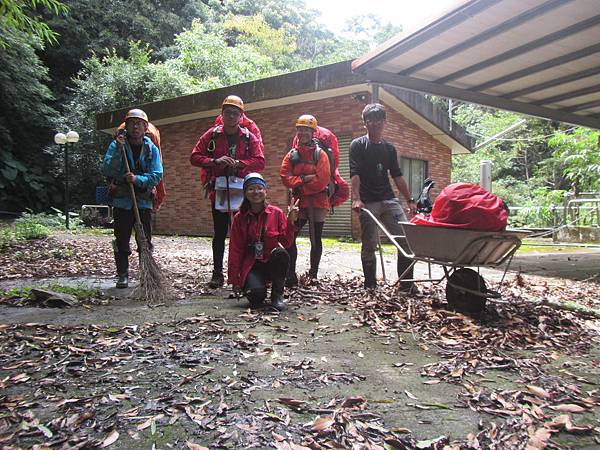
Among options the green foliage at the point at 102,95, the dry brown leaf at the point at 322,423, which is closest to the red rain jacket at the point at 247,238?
the dry brown leaf at the point at 322,423

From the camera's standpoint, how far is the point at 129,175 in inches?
182

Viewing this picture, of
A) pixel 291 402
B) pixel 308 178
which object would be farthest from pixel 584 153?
pixel 291 402

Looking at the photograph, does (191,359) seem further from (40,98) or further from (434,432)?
(40,98)

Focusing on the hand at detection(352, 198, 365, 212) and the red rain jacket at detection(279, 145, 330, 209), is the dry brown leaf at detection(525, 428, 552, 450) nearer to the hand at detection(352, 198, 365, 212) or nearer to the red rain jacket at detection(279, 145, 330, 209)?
the hand at detection(352, 198, 365, 212)

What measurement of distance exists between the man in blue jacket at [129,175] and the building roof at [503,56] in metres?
3.46

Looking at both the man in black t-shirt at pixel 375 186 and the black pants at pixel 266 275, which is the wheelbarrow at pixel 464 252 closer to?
the man in black t-shirt at pixel 375 186

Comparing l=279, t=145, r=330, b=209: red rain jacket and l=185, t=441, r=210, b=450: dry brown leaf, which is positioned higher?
l=279, t=145, r=330, b=209: red rain jacket

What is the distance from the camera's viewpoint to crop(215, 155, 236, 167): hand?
4730 millimetres

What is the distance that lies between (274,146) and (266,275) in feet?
31.4

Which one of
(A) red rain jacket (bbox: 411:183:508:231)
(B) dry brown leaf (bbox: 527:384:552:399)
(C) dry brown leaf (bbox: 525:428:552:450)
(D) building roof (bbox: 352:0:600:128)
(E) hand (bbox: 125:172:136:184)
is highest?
(D) building roof (bbox: 352:0:600:128)

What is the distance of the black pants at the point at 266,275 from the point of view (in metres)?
3.99

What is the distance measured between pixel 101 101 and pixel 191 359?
21.9m

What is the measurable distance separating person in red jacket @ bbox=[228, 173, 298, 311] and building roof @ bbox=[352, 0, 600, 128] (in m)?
3.28

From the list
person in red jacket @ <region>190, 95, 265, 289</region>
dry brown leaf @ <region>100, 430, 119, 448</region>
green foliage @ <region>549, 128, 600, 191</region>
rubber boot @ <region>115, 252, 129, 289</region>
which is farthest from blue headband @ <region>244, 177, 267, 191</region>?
green foliage @ <region>549, 128, 600, 191</region>
